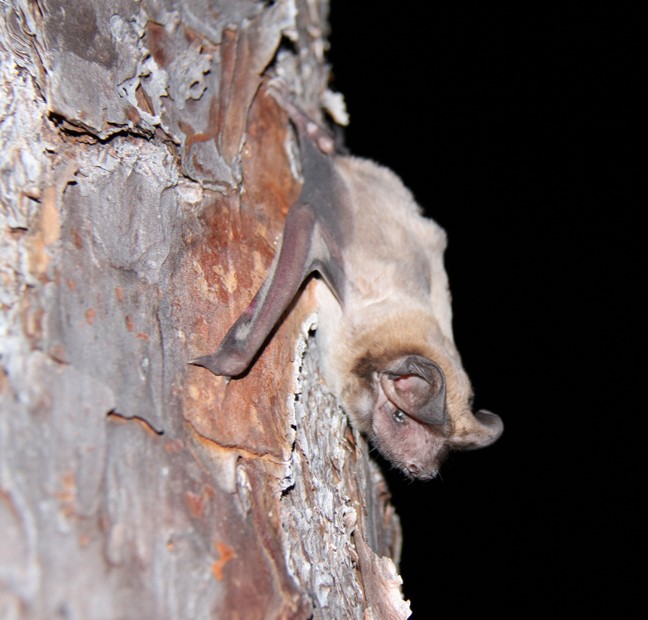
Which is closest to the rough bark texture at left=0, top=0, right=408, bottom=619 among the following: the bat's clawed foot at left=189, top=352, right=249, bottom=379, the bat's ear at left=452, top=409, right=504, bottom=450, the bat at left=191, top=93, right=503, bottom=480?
the bat's clawed foot at left=189, top=352, right=249, bottom=379

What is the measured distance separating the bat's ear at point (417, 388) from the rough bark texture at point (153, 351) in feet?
1.17

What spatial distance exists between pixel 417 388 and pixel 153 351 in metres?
1.47

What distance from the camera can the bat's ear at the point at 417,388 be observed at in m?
2.80

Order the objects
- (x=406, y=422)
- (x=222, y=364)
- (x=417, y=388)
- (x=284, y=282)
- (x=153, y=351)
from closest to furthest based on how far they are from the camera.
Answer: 1. (x=153, y=351)
2. (x=222, y=364)
3. (x=284, y=282)
4. (x=417, y=388)
5. (x=406, y=422)

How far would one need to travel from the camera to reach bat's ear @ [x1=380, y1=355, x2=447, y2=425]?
2801mm

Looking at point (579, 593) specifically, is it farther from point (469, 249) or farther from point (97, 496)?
point (97, 496)

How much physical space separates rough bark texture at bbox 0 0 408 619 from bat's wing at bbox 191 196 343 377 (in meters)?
0.06

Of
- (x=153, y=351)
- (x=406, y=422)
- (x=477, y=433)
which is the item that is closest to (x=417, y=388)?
(x=406, y=422)

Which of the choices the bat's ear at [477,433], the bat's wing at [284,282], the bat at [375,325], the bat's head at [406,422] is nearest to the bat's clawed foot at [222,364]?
the bat's wing at [284,282]

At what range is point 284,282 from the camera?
2645mm

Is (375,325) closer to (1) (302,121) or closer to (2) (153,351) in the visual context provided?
(1) (302,121)

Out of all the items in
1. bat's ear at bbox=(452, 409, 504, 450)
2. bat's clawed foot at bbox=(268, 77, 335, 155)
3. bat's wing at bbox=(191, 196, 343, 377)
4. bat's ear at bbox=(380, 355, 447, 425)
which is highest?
bat's clawed foot at bbox=(268, 77, 335, 155)

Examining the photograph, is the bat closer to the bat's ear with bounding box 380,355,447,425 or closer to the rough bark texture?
the bat's ear with bounding box 380,355,447,425

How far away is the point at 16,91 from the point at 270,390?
4.52 ft
